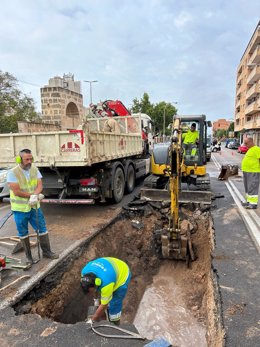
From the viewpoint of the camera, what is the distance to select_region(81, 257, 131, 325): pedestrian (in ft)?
9.90

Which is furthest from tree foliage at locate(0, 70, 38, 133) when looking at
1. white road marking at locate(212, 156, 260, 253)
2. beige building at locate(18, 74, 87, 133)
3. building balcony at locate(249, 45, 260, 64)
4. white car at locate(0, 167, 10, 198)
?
building balcony at locate(249, 45, 260, 64)

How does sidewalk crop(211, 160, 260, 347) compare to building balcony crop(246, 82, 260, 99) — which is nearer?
sidewalk crop(211, 160, 260, 347)

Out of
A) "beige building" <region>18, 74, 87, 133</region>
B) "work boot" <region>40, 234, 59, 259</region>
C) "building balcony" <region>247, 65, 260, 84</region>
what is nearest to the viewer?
"work boot" <region>40, 234, 59, 259</region>

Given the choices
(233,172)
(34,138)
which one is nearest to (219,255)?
(34,138)

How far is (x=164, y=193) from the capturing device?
302 inches

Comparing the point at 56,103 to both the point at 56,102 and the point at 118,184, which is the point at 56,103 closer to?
the point at 56,102

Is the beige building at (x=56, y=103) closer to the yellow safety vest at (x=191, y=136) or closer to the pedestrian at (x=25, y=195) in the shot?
the yellow safety vest at (x=191, y=136)

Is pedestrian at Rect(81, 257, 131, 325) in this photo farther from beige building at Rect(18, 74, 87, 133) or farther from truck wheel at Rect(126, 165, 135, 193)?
beige building at Rect(18, 74, 87, 133)

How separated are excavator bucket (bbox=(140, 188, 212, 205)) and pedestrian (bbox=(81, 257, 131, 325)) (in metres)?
4.29

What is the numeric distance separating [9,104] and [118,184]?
13.7 m

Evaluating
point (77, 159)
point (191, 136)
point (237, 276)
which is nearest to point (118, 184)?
point (77, 159)

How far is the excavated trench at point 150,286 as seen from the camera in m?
3.94

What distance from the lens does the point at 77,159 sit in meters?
5.93

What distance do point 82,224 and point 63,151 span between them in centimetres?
180
